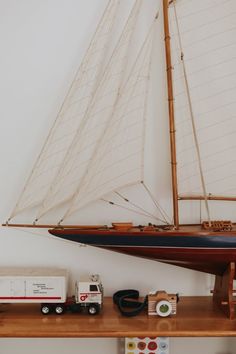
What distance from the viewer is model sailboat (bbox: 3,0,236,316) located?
1229 mm

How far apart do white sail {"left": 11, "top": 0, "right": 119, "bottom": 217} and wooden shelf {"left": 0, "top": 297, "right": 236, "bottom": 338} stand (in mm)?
292

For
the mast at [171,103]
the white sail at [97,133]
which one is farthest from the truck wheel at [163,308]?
the white sail at [97,133]

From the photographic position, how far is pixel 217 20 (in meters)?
1.26

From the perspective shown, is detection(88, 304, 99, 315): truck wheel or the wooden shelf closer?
the wooden shelf

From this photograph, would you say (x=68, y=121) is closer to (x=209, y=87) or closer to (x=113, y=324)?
(x=209, y=87)

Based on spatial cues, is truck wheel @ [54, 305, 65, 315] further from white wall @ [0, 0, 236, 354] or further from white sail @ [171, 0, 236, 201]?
white sail @ [171, 0, 236, 201]

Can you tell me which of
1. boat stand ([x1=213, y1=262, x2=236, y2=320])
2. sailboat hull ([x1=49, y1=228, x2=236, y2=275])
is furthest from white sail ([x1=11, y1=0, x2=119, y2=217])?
boat stand ([x1=213, y1=262, x2=236, y2=320])

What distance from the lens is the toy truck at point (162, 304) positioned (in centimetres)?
122

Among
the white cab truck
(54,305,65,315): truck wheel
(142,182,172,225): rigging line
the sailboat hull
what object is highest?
(142,182,172,225): rigging line

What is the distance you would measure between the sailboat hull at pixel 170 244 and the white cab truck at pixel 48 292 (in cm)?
14

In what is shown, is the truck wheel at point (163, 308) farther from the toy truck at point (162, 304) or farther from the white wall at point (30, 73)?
the white wall at point (30, 73)

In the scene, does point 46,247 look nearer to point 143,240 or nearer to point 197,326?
point 143,240

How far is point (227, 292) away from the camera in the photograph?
1209mm

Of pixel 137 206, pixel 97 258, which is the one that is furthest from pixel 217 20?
pixel 97 258
